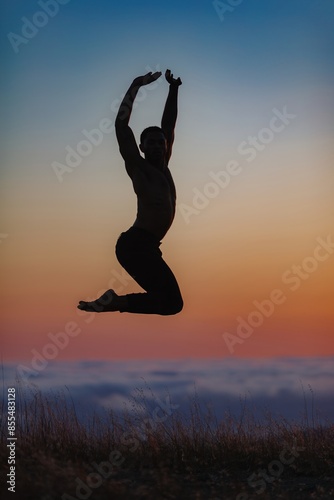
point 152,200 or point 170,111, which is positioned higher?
point 170,111

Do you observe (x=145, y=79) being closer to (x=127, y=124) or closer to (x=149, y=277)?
(x=127, y=124)

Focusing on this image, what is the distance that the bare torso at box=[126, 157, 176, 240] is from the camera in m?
6.72

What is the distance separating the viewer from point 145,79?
6.76m

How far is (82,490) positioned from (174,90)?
396cm

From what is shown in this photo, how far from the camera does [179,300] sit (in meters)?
6.52

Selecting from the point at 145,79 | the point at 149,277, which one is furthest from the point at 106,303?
the point at 145,79

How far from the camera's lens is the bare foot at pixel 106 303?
6.58 m

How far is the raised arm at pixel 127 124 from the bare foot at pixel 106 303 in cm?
124

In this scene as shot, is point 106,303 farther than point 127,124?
No

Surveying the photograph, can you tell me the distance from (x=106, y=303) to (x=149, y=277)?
1.47 feet

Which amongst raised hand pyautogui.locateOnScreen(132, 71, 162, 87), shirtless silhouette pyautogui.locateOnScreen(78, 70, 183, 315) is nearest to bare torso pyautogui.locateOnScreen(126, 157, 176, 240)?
shirtless silhouette pyautogui.locateOnScreen(78, 70, 183, 315)

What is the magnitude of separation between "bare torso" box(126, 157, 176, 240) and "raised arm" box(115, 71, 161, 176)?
4.7 inches

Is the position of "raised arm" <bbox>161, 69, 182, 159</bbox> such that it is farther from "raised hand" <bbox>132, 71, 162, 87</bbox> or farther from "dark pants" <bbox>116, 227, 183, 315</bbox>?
"dark pants" <bbox>116, 227, 183, 315</bbox>

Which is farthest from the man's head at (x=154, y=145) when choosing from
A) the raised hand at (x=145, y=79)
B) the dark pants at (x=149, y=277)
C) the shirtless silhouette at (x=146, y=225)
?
the dark pants at (x=149, y=277)
